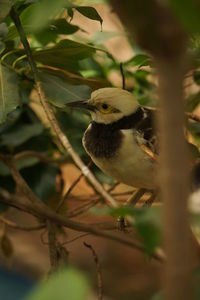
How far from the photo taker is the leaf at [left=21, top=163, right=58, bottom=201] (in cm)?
130

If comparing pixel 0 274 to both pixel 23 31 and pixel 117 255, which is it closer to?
pixel 117 255

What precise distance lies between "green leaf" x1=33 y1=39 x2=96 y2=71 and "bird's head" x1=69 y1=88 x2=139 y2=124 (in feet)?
0.23

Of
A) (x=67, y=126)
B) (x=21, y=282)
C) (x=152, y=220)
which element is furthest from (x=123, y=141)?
(x=21, y=282)

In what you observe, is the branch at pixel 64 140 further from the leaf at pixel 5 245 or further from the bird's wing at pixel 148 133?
the leaf at pixel 5 245

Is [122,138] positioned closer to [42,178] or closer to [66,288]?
[42,178]

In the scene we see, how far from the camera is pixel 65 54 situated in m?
1.01

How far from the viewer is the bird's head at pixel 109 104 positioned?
0.99 metres

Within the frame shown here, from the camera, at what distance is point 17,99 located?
3.06 ft

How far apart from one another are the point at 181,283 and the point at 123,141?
676 millimetres

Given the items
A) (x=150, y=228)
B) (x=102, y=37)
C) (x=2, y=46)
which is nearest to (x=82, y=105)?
(x=2, y=46)

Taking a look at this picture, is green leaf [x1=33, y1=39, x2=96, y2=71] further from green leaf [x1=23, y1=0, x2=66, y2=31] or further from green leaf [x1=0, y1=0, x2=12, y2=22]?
green leaf [x1=23, y1=0, x2=66, y2=31]

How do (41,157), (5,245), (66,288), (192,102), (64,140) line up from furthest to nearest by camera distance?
(5,245) < (41,157) < (192,102) < (64,140) < (66,288)

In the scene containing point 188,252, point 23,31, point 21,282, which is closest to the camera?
point 188,252

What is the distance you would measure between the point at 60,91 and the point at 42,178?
0.41 m
